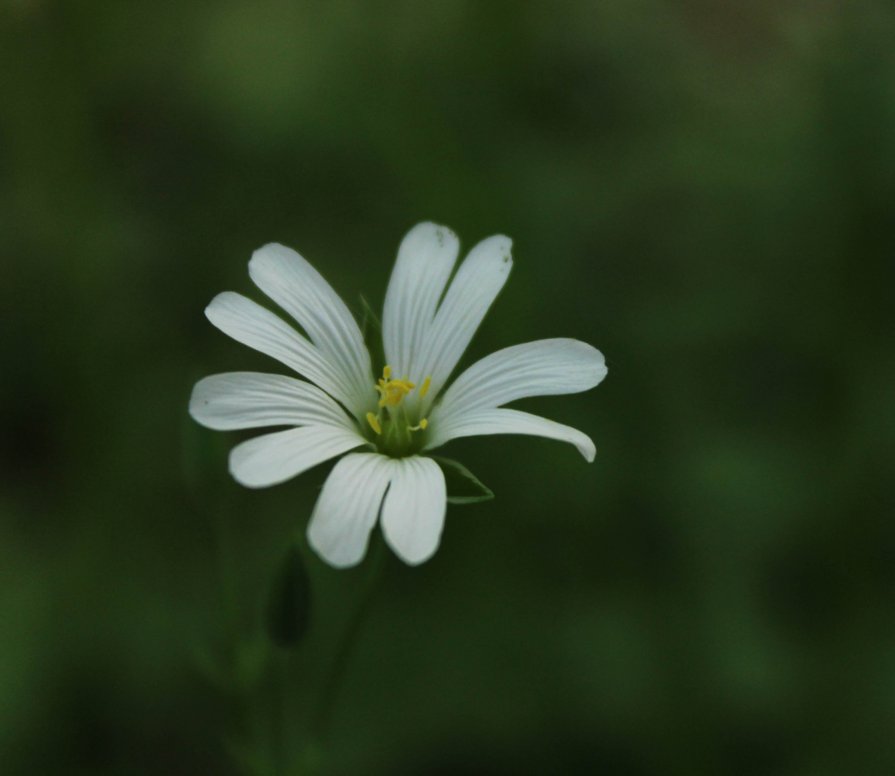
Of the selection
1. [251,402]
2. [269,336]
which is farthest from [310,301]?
[251,402]

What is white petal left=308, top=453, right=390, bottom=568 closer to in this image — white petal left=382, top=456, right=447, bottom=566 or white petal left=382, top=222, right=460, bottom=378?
white petal left=382, top=456, right=447, bottom=566

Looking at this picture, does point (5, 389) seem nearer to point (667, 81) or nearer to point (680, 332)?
point (680, 332)

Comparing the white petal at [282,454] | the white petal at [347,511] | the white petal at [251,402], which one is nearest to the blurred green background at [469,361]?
the white petal at [251,402]

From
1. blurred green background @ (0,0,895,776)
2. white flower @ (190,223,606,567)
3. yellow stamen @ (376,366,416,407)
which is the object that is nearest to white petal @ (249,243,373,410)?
white flower @ (190,223,606,567)

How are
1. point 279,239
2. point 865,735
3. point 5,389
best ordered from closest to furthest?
point 865,735 < point 5,389 < point 279,239

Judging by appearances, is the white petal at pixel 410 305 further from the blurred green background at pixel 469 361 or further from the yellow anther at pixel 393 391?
the blurred green background at pixel 469 361

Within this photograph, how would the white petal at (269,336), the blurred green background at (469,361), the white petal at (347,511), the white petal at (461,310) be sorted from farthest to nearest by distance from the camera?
the blurred green background at (469,361) < the white petal at (461,310) < the white petal at (269,336) < the white petal at (347,511)

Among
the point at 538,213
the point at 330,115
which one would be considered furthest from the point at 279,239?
the point at 538,213

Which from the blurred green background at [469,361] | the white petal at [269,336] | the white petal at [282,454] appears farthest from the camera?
the blurred green background at [469,361]
